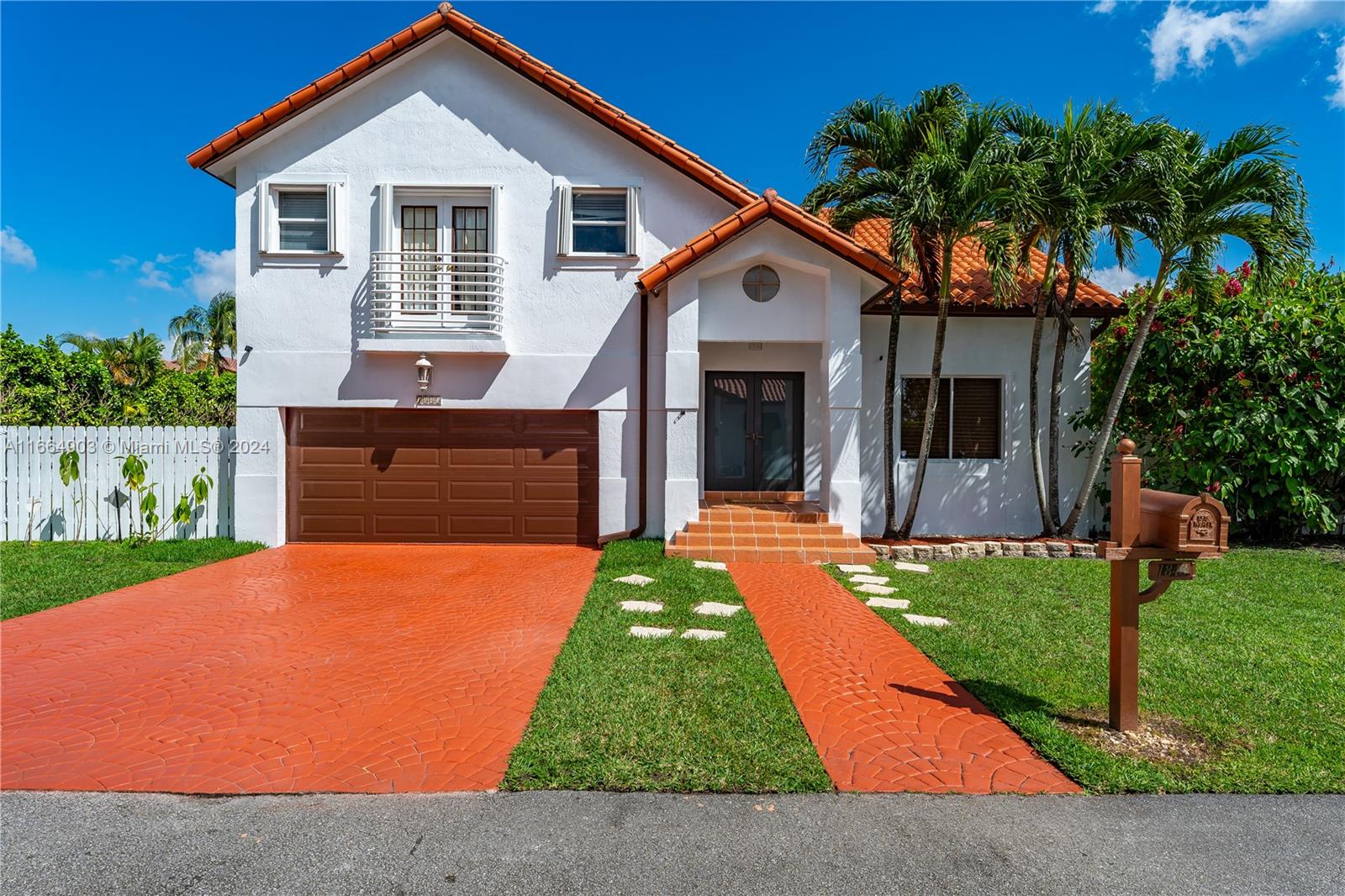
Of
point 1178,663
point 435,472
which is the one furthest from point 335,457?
point 1178,663

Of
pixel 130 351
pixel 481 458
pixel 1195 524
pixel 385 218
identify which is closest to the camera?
pixel 1195 524

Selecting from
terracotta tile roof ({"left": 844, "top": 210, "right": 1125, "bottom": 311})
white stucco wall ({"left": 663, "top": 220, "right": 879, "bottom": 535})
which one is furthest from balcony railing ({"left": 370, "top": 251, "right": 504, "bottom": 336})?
terracotta tile roof ({"left": 844, "top": 210, "right": 1125, "bottom": 311})

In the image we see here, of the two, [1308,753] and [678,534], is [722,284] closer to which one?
[678,534]

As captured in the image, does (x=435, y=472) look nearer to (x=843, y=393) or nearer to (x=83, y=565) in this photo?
(x=83, y=565)

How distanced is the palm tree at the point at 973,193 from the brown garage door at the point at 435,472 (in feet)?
19.4

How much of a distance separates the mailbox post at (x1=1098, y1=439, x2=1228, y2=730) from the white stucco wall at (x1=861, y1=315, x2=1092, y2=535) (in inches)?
296

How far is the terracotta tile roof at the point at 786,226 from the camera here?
9477mm

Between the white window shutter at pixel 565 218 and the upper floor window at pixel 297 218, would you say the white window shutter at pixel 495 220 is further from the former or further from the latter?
the upper floor window at pixel 297 218

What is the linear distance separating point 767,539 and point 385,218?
8048mm

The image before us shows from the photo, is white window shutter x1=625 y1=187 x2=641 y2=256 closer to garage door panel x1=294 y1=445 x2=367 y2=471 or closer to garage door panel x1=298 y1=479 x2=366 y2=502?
garage door panel x1=294 y1=445 x2=367 y2=471

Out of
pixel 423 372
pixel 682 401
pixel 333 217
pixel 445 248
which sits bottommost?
pixel 682 401

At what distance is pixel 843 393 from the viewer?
9961 millimetres

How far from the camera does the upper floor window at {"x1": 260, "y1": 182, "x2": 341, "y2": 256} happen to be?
10.5 meters

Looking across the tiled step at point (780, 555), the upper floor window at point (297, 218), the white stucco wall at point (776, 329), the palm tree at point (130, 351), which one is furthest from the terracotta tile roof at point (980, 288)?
the palm tree at point (130, 351)
